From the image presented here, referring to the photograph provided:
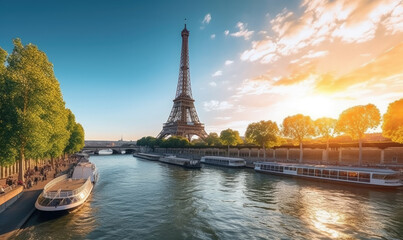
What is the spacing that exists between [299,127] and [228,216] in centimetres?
4879

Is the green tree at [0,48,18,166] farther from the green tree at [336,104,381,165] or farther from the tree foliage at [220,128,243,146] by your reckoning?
the tree foliage at [220,128,243,146]

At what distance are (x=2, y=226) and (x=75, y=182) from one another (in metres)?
12.1

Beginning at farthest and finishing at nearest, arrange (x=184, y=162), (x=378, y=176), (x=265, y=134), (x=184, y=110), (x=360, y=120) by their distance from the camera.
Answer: (x=184, y=110)
(x=265, y=134)
(x=184, y=162)
(x=360, y=120)
(x=378, y=176)

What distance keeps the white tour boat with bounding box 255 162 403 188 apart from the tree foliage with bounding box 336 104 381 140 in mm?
14217

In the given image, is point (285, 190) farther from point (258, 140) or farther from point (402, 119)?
point (258, 140)

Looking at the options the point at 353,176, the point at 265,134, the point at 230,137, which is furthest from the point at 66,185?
the point at 230,137

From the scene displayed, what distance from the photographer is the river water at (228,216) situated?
58.2 feet

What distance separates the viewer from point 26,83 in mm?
24562

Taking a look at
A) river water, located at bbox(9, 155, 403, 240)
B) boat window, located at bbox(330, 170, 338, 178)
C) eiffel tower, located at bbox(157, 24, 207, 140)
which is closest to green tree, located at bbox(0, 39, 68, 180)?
river water, located at bbox(9, 155, 403, 240)

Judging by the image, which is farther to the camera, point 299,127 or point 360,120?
point 299,127

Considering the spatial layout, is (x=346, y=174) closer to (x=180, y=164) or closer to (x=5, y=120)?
(x=180, y=164)

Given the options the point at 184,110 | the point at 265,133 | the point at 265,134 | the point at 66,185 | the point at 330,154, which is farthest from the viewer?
the point at 184,110

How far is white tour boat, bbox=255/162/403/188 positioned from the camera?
108ft

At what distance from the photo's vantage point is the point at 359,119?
47906 millimetres
